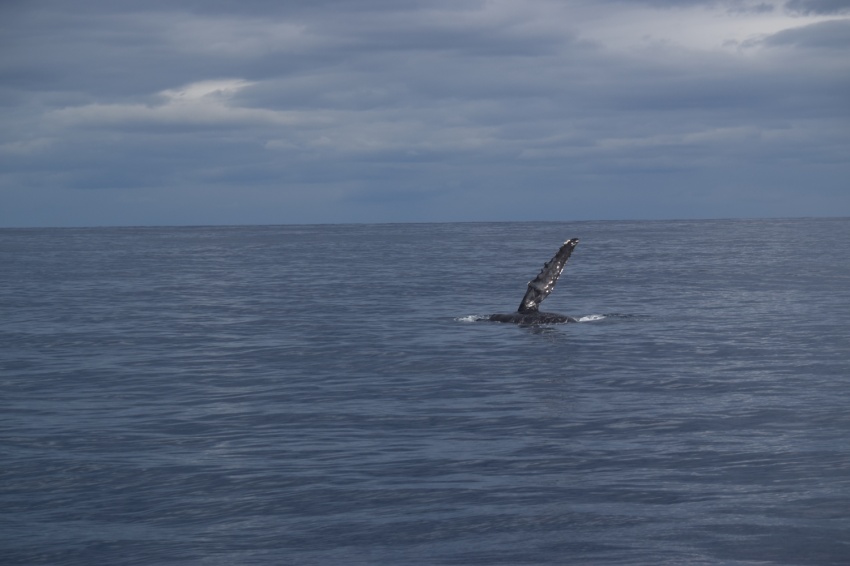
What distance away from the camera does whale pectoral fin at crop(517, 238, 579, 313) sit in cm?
2664

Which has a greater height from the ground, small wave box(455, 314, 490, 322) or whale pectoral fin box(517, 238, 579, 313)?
whale pectoral fin box(517, 238, 579, 313)

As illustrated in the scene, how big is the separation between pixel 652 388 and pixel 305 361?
719 centimetres

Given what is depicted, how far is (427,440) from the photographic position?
14.1m

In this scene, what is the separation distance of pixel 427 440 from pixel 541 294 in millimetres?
13943

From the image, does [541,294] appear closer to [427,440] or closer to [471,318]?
[471,318]

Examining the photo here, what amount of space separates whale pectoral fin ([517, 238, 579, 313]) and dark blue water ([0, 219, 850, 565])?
77 cm

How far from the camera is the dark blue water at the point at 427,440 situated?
1001 cm

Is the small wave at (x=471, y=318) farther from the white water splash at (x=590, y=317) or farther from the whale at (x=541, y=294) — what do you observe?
the white water splash at (x=590, y=317)

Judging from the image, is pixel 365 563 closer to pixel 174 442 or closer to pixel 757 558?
pixel 757 558

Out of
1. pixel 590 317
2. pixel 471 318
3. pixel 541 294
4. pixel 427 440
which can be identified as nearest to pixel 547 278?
pixel 541 294

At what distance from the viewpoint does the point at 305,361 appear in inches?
869

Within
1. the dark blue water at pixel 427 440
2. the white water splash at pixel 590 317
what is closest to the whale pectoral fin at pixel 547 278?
the dark blue water at pixel 427 440

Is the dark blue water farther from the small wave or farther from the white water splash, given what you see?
the small wave

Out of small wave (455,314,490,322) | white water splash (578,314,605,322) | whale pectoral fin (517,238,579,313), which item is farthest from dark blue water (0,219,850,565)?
whale pectoral fin (517,238,579,313)
